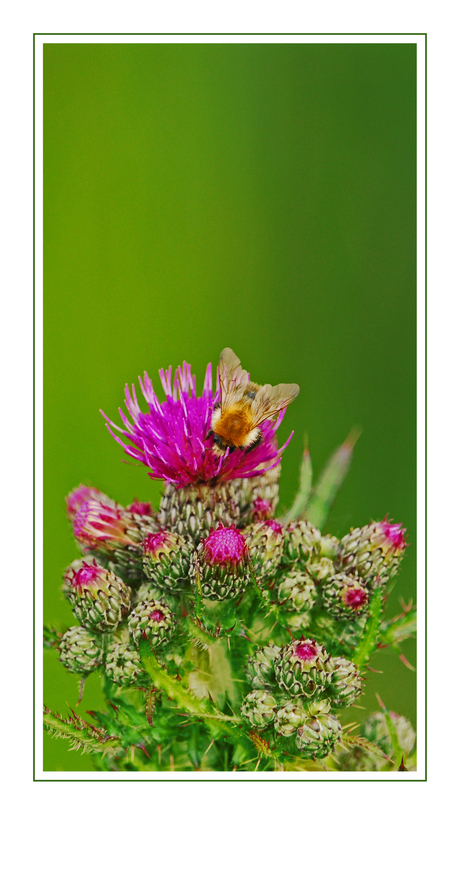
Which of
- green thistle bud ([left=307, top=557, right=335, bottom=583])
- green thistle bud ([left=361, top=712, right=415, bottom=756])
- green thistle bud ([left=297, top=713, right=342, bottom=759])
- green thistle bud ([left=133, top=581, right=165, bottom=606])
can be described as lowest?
green thistle bud ([left=361, top=712, right=415, bottom=756])

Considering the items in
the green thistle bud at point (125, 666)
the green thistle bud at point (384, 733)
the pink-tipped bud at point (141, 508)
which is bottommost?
the green thistle bud at point (384, 733)

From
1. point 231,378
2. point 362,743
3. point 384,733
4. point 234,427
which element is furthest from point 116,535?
point 384,733

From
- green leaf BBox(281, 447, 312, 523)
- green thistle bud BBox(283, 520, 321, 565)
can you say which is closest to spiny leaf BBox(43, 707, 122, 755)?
green thistle bud BBox(283, 520, 321, 565)

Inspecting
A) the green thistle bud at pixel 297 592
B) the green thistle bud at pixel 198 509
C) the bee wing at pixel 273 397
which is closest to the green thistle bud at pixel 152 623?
the green thistle bud at pixel 198 509

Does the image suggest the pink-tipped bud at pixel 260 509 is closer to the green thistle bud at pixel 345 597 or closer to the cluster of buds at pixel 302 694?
the green thistle bud at pixel 345 597

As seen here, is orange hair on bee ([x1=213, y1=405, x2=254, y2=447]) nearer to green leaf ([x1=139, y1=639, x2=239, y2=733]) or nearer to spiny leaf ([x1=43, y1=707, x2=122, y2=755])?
green leaf ([x1=139, y1=639, x2=239, y2=733])

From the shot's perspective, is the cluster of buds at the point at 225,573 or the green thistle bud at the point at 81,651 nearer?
the cluster of buds at the point at 225,573

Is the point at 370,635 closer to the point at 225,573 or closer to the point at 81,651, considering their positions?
the point at 225,573
